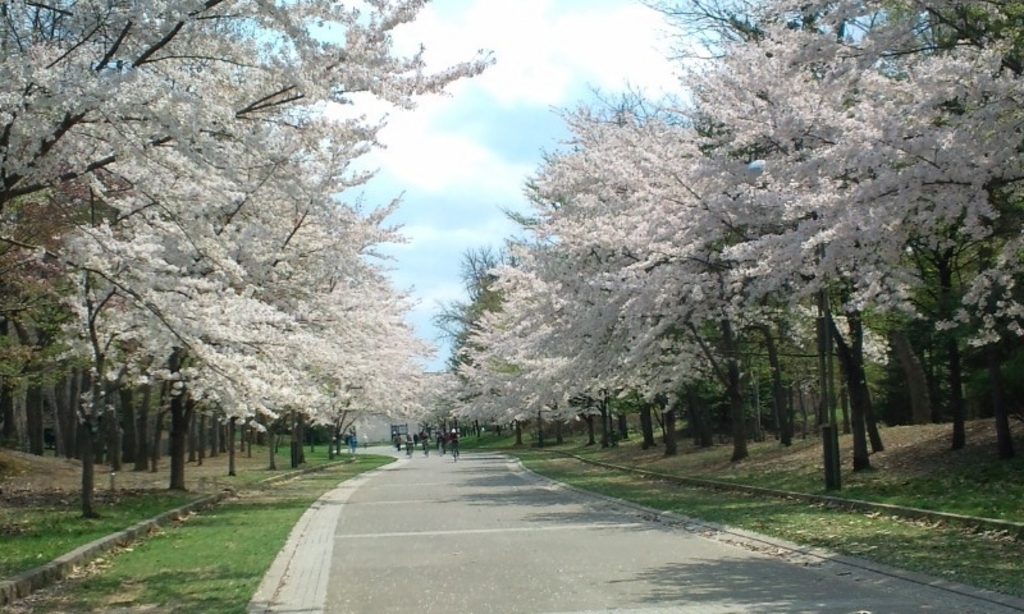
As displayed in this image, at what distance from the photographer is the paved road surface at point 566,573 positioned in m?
8.75

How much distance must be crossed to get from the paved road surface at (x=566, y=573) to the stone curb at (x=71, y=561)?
231 centimetres

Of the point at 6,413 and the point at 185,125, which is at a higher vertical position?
A: the point at 185,125

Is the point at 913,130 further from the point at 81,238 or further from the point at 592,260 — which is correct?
the point at 592,260

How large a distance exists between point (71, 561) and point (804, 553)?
27.7 ft

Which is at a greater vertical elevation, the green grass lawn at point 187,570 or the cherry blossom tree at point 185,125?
the cherry blossom tree at point 185,125

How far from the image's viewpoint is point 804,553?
11680mm

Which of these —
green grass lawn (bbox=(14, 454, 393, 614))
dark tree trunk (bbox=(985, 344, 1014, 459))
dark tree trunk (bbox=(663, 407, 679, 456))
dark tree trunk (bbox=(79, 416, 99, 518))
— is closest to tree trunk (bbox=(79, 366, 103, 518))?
dark tree trunk (bbox=(79, 416, 99, 518))

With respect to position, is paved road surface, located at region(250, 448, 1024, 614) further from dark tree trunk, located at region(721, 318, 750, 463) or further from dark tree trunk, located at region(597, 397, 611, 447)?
dark tree trunk, located at region(597, 397, 611, 447)

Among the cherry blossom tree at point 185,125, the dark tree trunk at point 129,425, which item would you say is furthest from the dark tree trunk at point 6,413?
the cherry blossom tree at point 185,125

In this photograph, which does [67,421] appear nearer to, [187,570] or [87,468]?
[87,468]

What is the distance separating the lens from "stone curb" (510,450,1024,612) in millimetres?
8648

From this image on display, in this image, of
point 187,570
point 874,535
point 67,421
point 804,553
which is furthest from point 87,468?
point 67,421

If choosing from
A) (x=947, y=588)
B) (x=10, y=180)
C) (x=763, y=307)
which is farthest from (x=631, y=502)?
(x=10, y=180)

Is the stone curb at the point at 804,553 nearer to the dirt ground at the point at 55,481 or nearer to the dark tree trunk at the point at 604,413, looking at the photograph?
the dirt ground at the point at 55,481
